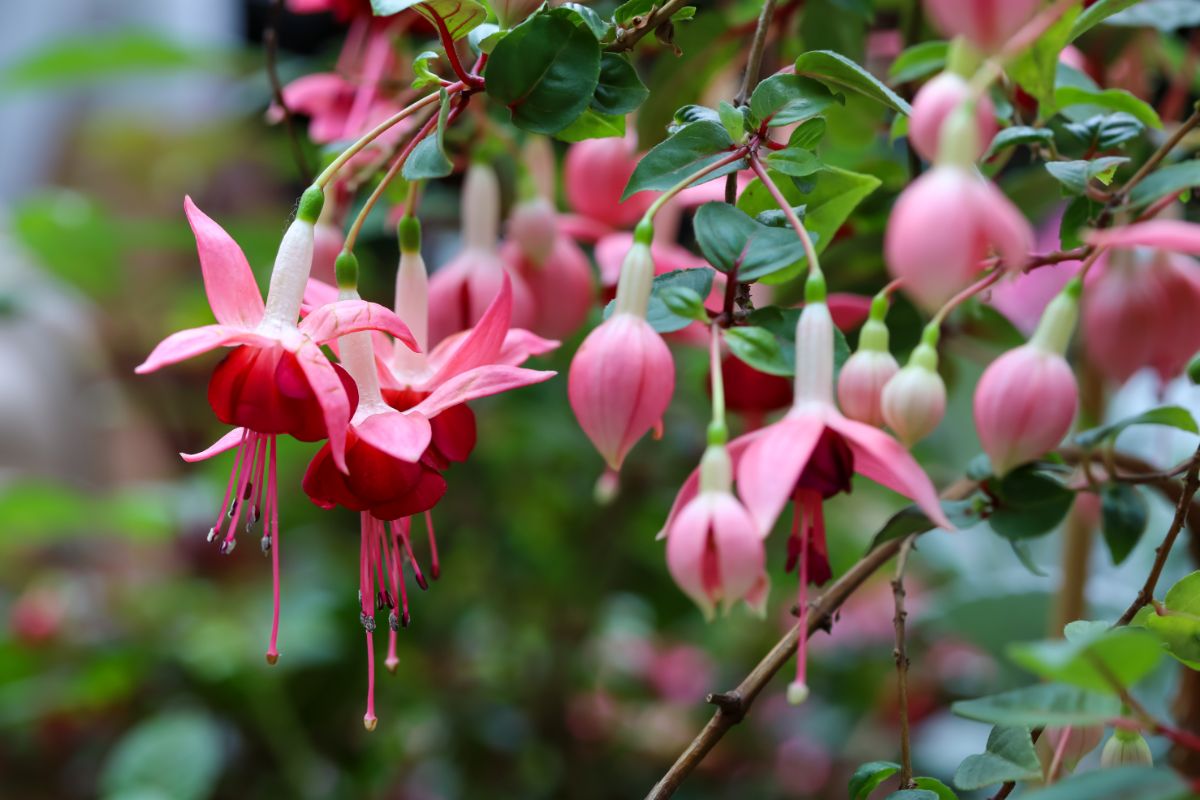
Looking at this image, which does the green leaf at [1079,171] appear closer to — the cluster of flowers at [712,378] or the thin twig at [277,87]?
the cluster of flowers at [712,378]

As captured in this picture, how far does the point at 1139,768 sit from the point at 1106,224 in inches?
7.6

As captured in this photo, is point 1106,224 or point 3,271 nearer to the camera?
point 1106,224

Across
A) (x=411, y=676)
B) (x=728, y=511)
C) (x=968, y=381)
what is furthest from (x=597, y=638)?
(x=728, y=511)

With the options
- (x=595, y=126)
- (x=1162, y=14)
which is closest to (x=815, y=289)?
(x=595, y=126)

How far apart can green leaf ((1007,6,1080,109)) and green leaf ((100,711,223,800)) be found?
0.84m

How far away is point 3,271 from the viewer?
Result: 1414 mm

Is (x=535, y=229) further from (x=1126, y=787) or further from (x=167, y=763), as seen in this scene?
(x=167, y=763)

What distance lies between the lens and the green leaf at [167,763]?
37.1 inches

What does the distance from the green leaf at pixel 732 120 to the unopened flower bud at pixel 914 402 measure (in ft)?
0.34

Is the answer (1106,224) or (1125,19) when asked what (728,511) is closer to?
(1106,224)

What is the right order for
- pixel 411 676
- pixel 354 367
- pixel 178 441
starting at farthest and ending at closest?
1. pixel 178 441
2. pixel 411 676
3. pixel 354 367

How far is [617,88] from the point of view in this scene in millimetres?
412

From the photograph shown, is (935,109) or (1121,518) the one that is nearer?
(935,109)

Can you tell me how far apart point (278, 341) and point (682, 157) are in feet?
0.48
